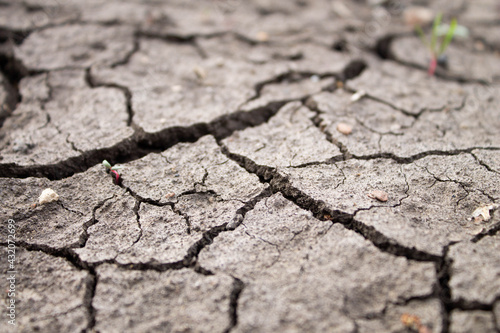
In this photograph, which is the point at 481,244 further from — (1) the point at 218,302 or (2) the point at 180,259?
(2) the point at 180,259

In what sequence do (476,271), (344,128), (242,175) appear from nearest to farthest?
(476,271)
(242,175)
(344,128)

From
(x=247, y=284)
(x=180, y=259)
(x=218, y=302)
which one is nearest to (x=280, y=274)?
(x=247, y=284)

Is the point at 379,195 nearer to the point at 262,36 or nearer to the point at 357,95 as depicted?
the point at 357,95

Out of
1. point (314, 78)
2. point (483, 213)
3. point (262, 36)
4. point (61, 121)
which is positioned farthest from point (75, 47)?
point (483, 213)

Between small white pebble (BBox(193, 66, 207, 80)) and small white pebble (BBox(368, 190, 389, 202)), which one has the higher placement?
small white pebble (BBox(193, 66, 207, 80))

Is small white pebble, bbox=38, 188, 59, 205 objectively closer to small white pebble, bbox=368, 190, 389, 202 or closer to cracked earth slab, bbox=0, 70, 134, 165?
cracked earth slab, bbox=0, 70, 134, 165

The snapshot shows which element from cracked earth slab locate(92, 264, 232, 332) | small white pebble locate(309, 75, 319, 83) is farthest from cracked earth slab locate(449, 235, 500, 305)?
small white pebble locate(309, 75, 319, 83)
